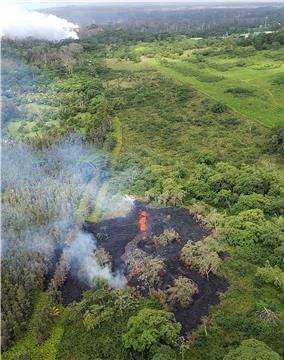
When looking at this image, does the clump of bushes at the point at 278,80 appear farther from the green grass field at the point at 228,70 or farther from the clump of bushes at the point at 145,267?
the clump of bushes at the point at 145,267

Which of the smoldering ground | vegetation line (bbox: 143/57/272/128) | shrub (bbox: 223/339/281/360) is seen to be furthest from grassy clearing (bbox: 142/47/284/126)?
shrub (bbox: 223/339/281/360)

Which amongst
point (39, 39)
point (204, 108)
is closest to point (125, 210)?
point (204, 108)

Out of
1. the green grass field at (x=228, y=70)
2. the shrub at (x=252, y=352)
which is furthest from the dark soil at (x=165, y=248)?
the green grass field at (x=228, y=70)

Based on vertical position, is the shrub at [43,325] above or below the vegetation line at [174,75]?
below


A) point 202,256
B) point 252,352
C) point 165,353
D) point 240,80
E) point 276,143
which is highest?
point 240,80

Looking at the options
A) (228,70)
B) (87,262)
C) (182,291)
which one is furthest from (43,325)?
(228,70)

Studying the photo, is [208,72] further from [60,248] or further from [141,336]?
[141,336]

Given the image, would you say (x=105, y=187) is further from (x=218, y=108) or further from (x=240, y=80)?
(x=240, y=80)
